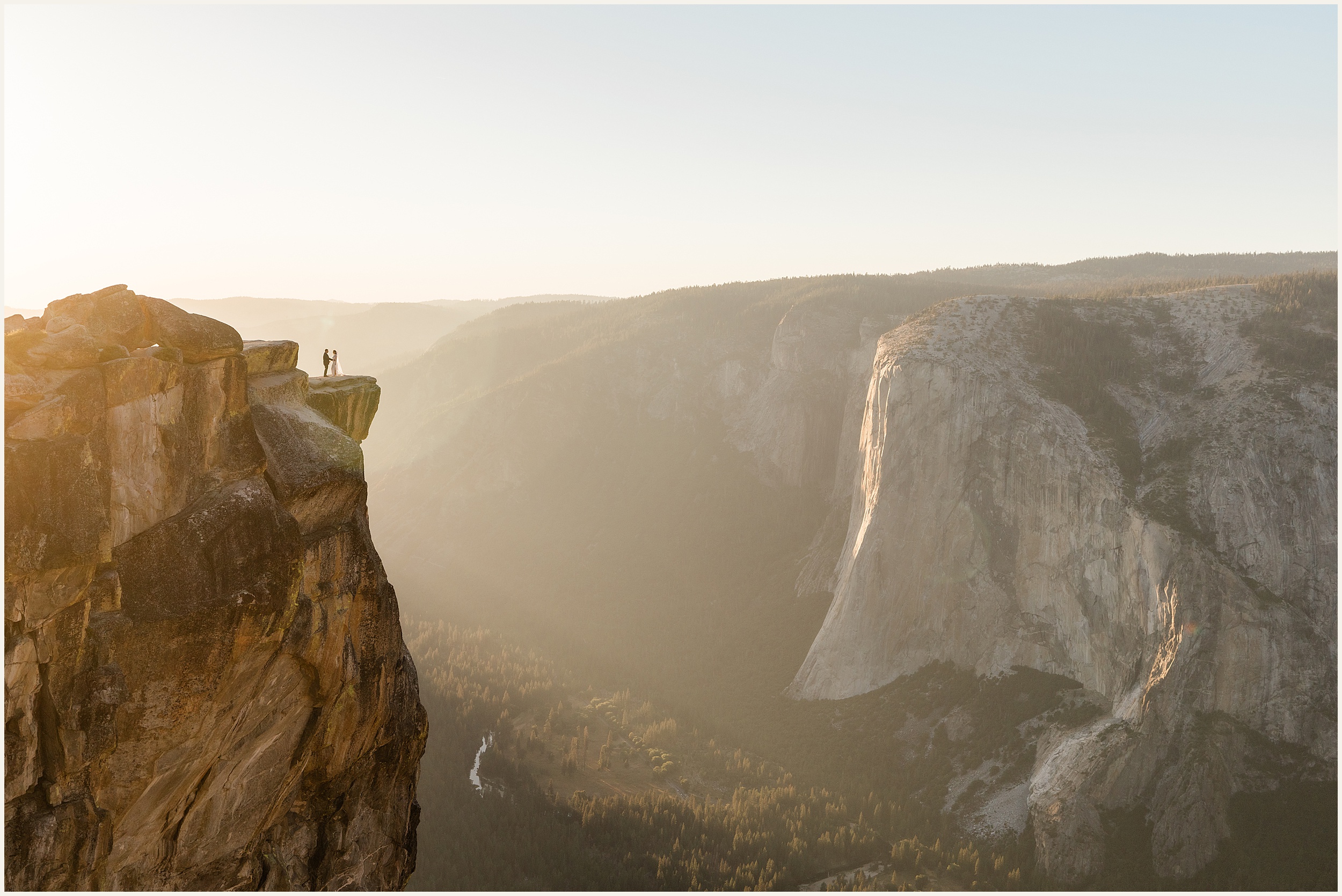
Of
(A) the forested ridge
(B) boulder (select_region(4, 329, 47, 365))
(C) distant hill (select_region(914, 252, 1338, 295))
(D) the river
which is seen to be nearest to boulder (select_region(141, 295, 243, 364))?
(B) boulder (select_region(4, 329, 47, 365))

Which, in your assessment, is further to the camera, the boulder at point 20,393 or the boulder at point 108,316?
the boulder at point 108,316

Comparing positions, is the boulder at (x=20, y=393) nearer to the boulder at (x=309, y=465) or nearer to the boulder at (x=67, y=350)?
the boulder at (x=67, y=350)

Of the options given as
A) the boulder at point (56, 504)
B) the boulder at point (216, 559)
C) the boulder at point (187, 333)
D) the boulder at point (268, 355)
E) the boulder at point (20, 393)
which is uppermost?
the boulder at point (187, 333)

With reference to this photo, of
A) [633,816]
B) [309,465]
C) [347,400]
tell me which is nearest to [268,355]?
[309,465]

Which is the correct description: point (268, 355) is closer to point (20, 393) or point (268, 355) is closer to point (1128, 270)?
point (20, 393)

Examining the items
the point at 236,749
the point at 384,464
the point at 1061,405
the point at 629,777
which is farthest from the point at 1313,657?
the point at 384,464

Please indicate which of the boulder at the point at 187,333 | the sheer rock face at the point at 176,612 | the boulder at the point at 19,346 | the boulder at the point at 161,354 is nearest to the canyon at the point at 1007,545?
the sheer rock face at the point at 176,612
